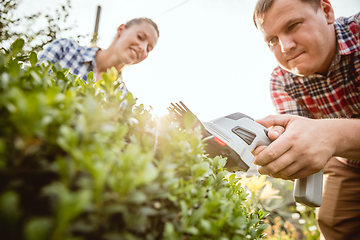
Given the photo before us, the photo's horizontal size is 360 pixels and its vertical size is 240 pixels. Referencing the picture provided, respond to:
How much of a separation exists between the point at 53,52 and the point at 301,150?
248 centimetres

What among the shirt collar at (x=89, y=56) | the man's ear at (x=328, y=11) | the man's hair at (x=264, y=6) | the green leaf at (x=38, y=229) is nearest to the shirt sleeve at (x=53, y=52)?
the shirt collar at (x=89, y=56)

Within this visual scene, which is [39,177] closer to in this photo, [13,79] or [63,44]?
[13,79]

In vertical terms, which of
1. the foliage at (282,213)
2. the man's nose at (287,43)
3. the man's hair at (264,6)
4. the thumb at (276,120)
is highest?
the man's hair at (264,6)

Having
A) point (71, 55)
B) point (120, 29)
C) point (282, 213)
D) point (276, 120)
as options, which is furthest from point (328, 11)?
point (282, 213)

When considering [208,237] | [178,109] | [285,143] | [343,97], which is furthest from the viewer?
[343,97]

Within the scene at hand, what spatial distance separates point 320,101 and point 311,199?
4.35 ft

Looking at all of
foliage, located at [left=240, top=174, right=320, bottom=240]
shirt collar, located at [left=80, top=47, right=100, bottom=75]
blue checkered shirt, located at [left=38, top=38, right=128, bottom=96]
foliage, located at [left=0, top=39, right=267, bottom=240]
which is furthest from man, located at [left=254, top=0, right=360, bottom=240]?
shirt collar, located at [left=80, top=47, right=100, bottom=75]

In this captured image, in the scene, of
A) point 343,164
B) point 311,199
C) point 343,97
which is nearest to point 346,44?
point 343,97

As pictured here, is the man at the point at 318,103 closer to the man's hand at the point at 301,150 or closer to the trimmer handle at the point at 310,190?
the man's hand at the point at 301,150

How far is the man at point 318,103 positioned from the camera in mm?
1046

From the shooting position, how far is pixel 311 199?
3.71ft

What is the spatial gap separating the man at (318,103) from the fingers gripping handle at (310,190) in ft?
0.41

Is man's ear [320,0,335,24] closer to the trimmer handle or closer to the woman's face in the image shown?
the trimmer handle

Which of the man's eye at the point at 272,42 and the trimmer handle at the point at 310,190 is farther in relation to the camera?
the man's eye at the point at 272,42
